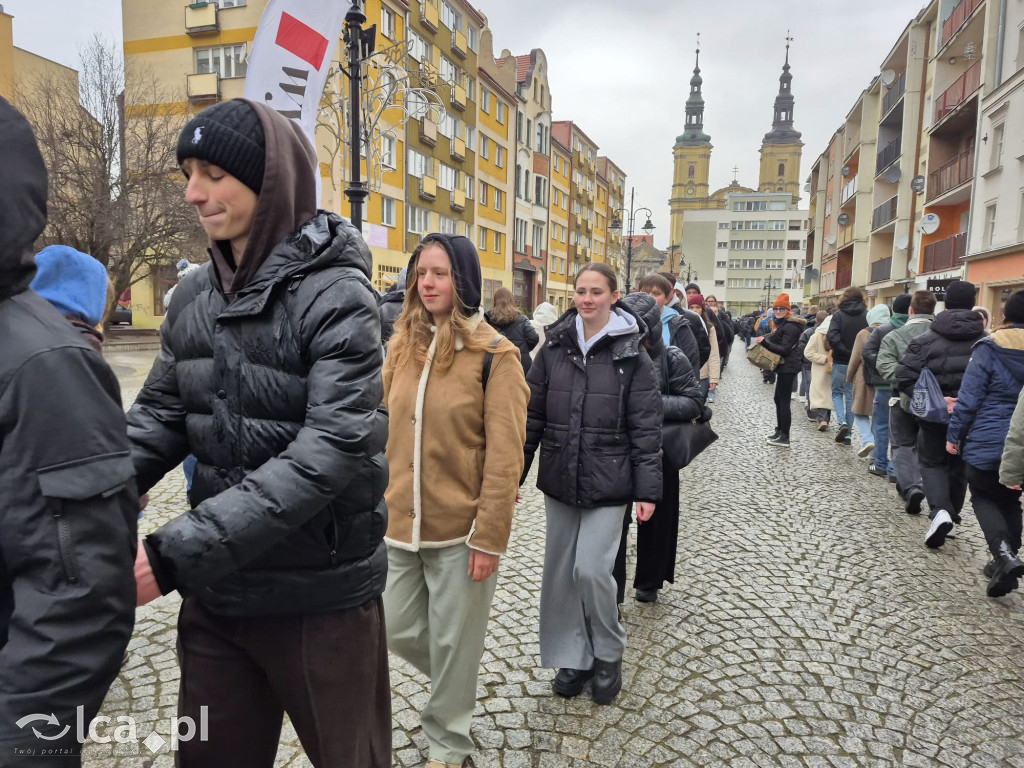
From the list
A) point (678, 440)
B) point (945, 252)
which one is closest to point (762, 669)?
point (678, 440)

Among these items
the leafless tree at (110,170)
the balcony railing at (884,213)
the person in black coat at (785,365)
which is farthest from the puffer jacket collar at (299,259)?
the balcony railing at (884,213)

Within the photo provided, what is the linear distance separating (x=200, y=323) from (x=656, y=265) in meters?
107

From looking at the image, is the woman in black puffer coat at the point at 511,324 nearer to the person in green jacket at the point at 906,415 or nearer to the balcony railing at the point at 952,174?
the person in green jacket at the point at 906,415

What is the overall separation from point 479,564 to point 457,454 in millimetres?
442

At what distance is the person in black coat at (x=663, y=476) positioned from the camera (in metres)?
4.12

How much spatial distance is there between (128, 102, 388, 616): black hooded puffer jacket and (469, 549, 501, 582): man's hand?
35.1 inches

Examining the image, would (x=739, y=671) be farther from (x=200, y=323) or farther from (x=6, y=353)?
(x=6, y=353)

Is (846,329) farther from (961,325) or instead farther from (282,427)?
(282,427)

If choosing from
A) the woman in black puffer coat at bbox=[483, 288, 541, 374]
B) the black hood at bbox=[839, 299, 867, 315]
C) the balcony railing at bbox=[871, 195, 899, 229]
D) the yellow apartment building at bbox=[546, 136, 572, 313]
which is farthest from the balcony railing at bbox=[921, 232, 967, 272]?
the yellow apartment building at bbox=[546, 136, 572, 313]

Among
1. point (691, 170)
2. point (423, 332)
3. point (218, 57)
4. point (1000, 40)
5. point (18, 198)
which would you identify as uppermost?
point (691, 170)

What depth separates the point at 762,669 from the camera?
3.70 m

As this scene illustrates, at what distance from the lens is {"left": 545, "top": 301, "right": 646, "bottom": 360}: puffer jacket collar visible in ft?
11.3

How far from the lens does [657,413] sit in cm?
348

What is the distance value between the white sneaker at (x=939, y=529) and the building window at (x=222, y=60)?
93.2ft
